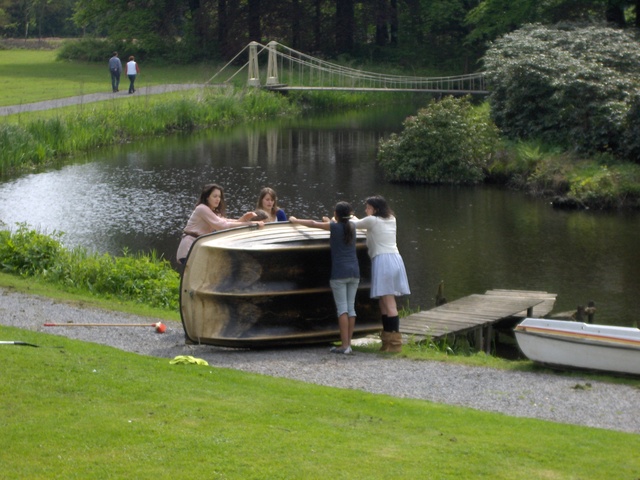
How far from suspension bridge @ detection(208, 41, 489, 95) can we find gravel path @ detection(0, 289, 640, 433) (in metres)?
40.4

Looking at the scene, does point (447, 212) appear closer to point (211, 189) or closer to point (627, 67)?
point (627, 67)

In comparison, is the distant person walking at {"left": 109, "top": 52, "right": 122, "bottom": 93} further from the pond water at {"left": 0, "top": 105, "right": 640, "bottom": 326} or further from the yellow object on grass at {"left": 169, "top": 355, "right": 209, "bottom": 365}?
the yellow object on grass at {"left": 169, "top": 355, "right": 209, "bottom": 365}

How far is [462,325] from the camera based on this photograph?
14391 millimetres

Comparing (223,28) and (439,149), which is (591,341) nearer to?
(439,149)

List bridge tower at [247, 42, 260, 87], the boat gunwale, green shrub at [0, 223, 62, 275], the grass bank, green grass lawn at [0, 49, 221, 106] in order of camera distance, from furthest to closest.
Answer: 1. bridge tower at [247, 42, 260, 87]
2. green grass lawn at [0, 49, 221, 106]
3. the grass bank
4. green shrub at [0, 223, 62, 275]
5. the boat gunwale

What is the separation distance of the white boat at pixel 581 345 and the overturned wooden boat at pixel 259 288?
2.47 metres

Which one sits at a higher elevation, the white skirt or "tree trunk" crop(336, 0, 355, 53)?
"tree trunk" crop(336, 0, 355, 53)

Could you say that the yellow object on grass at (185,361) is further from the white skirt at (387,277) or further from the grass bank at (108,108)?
the grass bank at (108,108)

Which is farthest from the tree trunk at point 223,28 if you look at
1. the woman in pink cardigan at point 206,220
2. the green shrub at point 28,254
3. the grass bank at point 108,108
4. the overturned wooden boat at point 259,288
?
the overturned wooden boat at point 259,288

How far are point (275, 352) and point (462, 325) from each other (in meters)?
3.63

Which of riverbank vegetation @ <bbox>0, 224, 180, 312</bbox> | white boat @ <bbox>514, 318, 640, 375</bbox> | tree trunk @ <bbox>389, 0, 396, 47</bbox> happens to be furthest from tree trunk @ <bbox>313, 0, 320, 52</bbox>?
white boat @ <bbox>514, 318, 640, 375</bbox>

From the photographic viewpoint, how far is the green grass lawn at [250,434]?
6914 mm

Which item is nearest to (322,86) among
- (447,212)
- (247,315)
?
(447,212)

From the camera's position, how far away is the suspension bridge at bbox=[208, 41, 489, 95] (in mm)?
52719
